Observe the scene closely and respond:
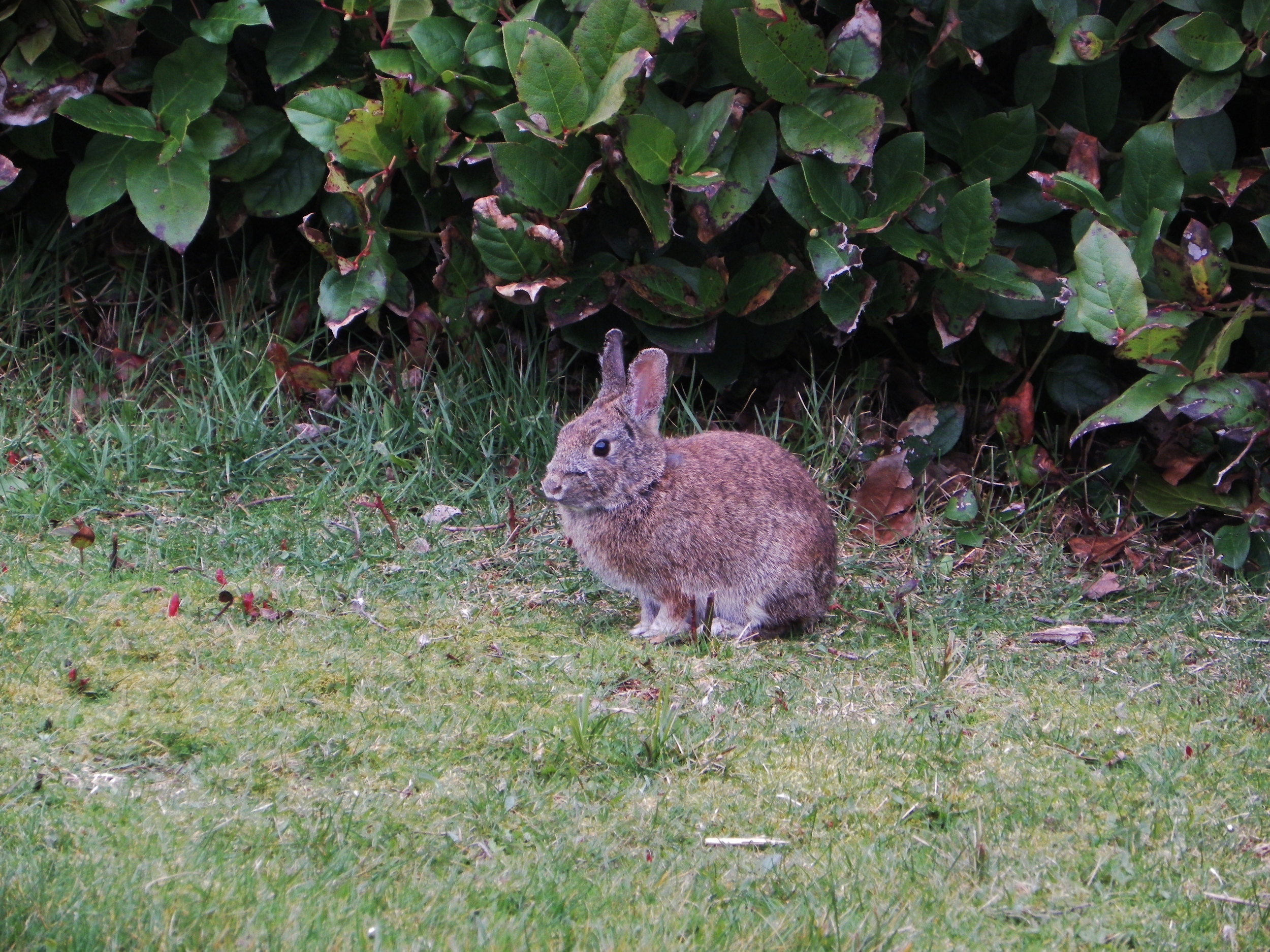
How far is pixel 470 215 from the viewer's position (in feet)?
20.8

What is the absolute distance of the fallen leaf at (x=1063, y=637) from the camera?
5.08m

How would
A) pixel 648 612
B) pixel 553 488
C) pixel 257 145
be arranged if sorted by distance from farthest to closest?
pixel 257 145, pixel 648 612, pixel 553 488

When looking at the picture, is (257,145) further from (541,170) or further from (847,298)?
(847,298)

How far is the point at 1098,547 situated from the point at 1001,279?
127 centimetres

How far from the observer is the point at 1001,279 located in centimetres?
569

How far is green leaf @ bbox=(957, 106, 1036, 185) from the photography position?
228 inches

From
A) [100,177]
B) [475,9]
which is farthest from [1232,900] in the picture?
[100,177]

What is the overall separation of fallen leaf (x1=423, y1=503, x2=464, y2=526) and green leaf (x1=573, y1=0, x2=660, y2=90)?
1.89 meters

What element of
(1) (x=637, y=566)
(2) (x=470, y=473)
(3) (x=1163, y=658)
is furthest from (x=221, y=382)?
(3) (x=1163, y=658)

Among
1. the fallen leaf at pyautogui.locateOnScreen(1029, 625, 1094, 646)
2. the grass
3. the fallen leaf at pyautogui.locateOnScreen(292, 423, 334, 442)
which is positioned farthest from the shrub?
the fallen leaf at pyautogui.locateOnScreen(1029, 625, 1094, 646)

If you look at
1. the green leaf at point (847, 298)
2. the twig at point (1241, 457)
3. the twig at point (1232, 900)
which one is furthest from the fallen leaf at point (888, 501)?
the twig at point (1232, 900)

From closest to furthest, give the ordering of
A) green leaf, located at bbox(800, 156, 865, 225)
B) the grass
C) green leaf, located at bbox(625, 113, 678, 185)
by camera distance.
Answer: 1. the grass
2. green leaf, located at bbox(625, 113, 678, 185)
3. green leaf, located at bbox(800, 156, 865, 225)

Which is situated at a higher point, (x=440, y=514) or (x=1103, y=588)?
(x=440, y=514)

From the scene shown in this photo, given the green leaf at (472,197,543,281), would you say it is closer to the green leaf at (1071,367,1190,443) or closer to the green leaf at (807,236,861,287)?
the green leaf at (807,236,861,287)
